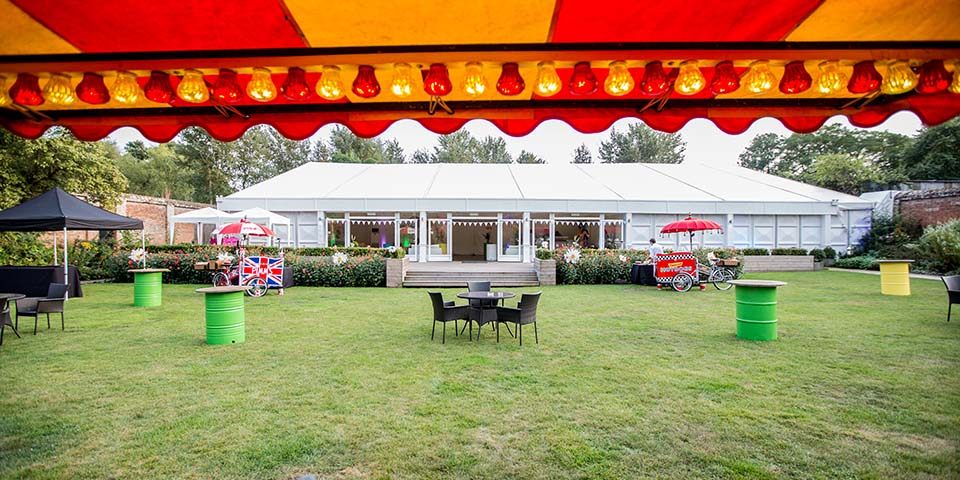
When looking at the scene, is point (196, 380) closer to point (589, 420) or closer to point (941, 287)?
point (589, 420)

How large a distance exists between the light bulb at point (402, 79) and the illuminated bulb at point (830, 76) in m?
2.22

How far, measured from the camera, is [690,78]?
258 cm

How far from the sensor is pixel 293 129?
131 inches

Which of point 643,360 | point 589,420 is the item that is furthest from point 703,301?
point 589,420

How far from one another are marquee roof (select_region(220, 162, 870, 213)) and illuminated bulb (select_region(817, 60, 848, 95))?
1786cm

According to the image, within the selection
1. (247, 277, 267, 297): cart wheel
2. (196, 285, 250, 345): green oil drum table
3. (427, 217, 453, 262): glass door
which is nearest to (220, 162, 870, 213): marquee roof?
(427, 217, 453, 262): glass door

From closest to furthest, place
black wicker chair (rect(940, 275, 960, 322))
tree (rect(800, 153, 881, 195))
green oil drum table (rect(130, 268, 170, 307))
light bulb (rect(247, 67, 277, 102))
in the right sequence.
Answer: light bulb (rect(247, 67, 277, 102)) → black wicker chair (rect(940, 275, 960, 322)) → green oil drum table (rect(130, 268, 170, 307)) → tree (rect(800, 153, 881, 195))

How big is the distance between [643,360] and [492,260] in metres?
16.9

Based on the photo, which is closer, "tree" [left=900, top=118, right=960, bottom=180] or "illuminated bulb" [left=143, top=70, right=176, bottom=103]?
"illuminated bulb" [left=143, top=70, right=176, bottom=103]

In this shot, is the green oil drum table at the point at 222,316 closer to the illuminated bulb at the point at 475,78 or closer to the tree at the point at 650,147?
the illuminated bulb at the point at 475,78

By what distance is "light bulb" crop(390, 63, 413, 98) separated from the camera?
2582mm

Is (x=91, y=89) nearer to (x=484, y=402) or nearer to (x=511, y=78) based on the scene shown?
(x=511, y=78)

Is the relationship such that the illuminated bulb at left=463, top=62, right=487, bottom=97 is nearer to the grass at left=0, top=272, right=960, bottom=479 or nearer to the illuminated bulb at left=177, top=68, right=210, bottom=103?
the illuminated bulb at left=177, top=68, right=210, bottom=103

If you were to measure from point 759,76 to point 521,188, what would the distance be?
19602mm
